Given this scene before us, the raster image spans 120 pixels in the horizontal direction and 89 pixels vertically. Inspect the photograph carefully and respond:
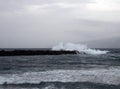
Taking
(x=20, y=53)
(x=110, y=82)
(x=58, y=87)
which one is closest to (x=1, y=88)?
(x=58, y=87)

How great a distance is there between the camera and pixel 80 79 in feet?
84.6

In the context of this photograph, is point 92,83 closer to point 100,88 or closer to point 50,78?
point 100,88

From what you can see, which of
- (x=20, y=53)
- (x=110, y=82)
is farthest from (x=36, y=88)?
(x=20, y=53)

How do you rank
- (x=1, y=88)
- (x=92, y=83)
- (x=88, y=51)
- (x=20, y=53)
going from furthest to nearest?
(x=88, y=51)
(x=20, y=53)
(x=92, y=83)
(x=1, y=88)

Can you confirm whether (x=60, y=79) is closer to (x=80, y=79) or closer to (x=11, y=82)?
(x=80, y=79)

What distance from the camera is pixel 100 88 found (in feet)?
70.1

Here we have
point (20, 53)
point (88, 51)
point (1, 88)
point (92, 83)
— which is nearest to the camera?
point (1, 88)

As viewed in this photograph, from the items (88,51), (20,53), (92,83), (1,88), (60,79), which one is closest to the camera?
(1,88)

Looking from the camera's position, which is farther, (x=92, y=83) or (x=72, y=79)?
(x=72, y=79)

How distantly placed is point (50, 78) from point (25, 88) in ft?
17.9

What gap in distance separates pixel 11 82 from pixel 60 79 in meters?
4.31

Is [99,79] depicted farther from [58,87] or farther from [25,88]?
[25,88]

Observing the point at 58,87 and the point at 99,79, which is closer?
the point at 58,87

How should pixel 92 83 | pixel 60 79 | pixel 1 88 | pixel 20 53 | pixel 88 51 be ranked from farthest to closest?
pixel 88 51 → pixel 20 53 → pixel 60 79 → pixel 92 83 → pixel 1 88
